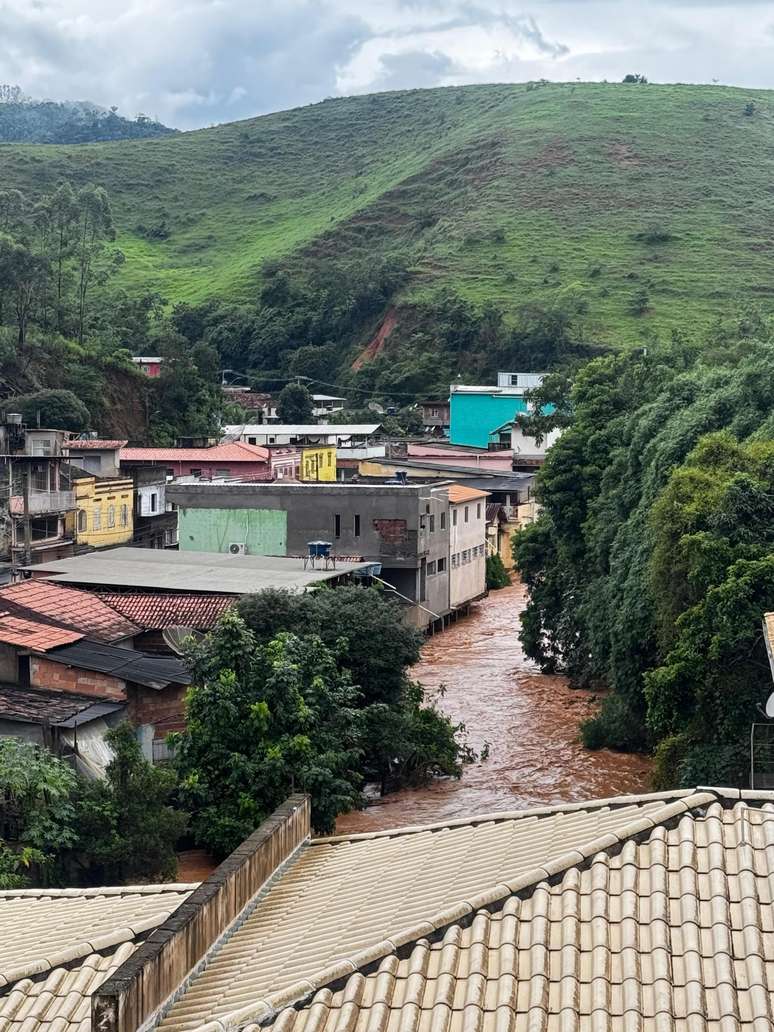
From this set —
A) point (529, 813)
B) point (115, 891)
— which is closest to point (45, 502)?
point (115, 891)

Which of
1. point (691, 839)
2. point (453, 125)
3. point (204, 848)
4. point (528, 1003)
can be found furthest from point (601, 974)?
point (453, 125)

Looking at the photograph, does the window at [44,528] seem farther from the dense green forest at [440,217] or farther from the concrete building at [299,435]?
the dense green forest at [440,217]

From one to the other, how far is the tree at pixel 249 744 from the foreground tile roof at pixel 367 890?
8.73 m

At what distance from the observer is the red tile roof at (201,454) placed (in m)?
57.6

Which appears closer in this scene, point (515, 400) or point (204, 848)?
point (204, 848)

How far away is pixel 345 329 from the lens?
105688 mm

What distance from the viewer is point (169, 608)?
2920cm

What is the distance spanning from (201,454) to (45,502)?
17856mm

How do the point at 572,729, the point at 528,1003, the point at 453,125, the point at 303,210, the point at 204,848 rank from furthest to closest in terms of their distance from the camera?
1. the point at 453,125
2. the point at 303,210
3. the point at 572,729
4. the point at 204,848
5. the point at 528,1003

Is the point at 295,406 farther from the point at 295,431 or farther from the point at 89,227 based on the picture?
the point at 89,227

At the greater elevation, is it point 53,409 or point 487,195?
point 487,195

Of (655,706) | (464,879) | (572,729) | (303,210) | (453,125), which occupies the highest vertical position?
(453,125)

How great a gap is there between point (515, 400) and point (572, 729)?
156ft

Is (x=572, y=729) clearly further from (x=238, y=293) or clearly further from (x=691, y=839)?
(x=238, y=293)
